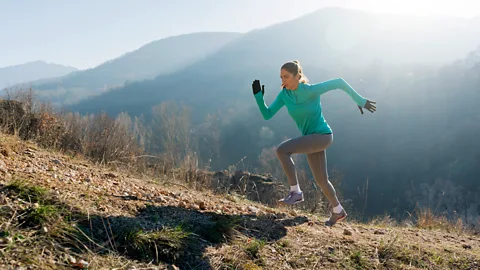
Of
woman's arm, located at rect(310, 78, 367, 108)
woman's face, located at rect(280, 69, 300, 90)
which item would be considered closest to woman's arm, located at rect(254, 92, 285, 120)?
woman's face, located at rect(280, 69, 300, 90)

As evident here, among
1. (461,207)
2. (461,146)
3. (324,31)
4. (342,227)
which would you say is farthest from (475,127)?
(324,31)

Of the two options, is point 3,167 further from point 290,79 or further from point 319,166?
point 319,166

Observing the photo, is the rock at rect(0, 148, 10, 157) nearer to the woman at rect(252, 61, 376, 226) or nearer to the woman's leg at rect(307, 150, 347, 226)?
the woman at rect(252, 61, 376, 226)

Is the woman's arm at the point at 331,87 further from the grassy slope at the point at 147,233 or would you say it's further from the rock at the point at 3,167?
the rock at the point at 3,167

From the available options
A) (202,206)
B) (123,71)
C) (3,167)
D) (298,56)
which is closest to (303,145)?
(202,206)

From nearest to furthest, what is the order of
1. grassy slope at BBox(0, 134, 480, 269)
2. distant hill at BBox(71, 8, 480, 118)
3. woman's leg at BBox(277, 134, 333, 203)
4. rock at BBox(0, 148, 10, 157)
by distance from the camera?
grassy slope at BBox(0, 134, 480, 269)
rock at BBox(0, 148, 10, 157)
woman's leg at BBox(277, 134, 333, 203)
distant hill at BBox(71, 8, 480, 118)

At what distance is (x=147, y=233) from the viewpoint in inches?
90.1

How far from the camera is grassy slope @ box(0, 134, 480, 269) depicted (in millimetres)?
1996

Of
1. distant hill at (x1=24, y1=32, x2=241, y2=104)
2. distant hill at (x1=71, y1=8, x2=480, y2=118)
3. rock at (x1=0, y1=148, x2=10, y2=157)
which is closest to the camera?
rock at (x1=0, y1=148, x2=10, y2=157)

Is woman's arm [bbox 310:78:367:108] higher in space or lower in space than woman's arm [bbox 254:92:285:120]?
higher

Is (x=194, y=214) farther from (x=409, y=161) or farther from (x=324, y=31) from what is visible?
(x=324, y=31)

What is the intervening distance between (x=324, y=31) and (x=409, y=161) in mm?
103734

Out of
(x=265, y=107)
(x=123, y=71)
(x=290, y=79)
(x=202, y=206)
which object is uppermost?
(x=123, y=71)

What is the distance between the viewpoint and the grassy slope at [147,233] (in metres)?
2.00
